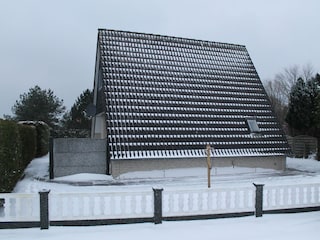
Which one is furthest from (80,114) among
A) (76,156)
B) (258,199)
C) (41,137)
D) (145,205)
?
(258,199)

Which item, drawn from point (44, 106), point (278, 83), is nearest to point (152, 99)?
point (44, 106)

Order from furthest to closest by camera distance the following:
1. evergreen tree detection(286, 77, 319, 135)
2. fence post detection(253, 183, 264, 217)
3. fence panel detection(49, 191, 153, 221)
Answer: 1. evergreen tree detection(286, 77, 319, 135)
2. fence post detection(253, 183, 264, 217)
3. fence panel detection(49, 191, 153, 221)

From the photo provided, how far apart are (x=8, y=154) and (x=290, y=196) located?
7326mm

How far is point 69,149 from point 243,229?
346 inches

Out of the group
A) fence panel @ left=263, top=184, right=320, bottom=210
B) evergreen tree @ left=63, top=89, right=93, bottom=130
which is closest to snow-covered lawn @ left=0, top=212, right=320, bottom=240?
fence panel @ left=263, top=184, right=320, bottom=210

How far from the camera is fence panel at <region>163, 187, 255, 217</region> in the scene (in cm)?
733

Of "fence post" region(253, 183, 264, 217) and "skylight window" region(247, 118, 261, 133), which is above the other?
"skylight window" region(247, 118, 261, 133)

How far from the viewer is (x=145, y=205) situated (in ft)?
23.6

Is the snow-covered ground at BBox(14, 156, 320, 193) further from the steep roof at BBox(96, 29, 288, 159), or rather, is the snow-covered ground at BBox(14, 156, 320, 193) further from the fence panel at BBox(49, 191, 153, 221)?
the fence panel at BBox(49, 191, 153, 221)

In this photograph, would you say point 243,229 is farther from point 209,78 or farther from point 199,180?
point 209,78

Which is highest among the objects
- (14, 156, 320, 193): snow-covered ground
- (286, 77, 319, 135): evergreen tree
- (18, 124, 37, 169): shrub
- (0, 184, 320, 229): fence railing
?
(286, 77, 319, 135): evergreen tree

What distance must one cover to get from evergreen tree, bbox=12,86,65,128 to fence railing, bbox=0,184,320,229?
96.2 feet

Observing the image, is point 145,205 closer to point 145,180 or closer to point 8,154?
point 8,154

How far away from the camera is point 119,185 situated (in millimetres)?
12336
